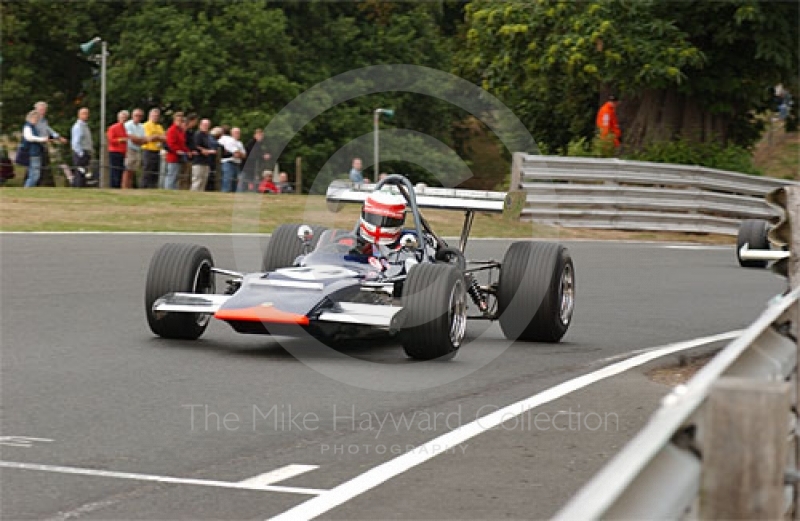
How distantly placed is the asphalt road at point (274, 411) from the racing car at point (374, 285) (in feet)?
0.80

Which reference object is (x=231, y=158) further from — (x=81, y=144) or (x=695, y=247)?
(x=695, y=247)

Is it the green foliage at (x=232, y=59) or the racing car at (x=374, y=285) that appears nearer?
the racing car at (x=374, y=285)

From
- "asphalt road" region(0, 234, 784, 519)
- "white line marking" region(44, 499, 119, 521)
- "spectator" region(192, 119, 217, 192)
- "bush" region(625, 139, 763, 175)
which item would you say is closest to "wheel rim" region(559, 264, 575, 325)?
"asphalt road" region(0, 234, 784, 519)

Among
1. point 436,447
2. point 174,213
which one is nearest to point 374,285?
point 436,447

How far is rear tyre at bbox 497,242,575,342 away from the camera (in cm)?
1187

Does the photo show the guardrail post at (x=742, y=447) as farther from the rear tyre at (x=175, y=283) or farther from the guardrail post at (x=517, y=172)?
the guardrail post at (x=517, y=172)

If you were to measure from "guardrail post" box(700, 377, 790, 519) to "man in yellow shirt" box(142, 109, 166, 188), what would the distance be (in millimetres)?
25136

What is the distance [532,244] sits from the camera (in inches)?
475

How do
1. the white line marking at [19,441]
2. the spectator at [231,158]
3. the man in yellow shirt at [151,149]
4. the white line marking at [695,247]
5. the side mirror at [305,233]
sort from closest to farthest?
the white line marking at [19,441], the side mirror at [305,233], the white line marking at [695,247], the man in yellow shirt at [151,149], the spectator at [231,158]

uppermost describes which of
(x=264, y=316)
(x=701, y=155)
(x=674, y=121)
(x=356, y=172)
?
(x=674, y=121)

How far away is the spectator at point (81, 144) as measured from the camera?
27234mm

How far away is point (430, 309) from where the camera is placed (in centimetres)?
1040

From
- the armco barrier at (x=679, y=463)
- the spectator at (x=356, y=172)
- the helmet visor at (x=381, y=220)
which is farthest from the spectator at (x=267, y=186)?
the armco barrier at (x=679, y=463)

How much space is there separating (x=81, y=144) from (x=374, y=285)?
1790cm
